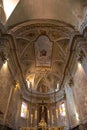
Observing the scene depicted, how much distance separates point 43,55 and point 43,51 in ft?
2.05

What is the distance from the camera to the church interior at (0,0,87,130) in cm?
1246

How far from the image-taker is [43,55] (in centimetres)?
1831

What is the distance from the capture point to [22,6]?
13.3m

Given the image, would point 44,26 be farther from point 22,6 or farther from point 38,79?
point 38,79

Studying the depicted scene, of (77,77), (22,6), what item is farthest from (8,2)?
(77,77)

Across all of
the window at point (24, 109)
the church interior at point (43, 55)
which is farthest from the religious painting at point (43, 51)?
the window at point (24, 109)

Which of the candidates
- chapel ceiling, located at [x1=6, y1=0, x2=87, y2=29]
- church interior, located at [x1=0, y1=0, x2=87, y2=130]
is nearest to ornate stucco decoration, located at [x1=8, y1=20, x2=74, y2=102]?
church interior, located at [x1=0, y1=0, x2=87, y2=130]

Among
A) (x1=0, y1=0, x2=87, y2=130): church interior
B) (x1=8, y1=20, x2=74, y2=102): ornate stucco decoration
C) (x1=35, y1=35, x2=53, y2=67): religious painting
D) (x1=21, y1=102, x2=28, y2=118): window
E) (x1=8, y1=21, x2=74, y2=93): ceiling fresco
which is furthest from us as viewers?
(x1=35, y1=35, x2=53, y2=67): religious painting

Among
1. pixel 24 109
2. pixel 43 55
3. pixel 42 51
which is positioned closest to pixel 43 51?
pixel 42 51

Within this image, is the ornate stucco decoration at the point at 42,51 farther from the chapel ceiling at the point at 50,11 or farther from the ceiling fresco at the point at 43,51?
the chapel ceiling at the point at 50,11

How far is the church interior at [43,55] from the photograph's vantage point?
1246cm

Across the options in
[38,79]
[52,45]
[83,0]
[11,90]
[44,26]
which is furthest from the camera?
[38,79]

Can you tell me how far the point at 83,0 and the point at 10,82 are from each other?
920 cm

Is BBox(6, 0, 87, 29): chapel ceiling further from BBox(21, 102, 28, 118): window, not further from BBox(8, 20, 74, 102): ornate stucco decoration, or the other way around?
BBox(21, 102, 28, 118): window
